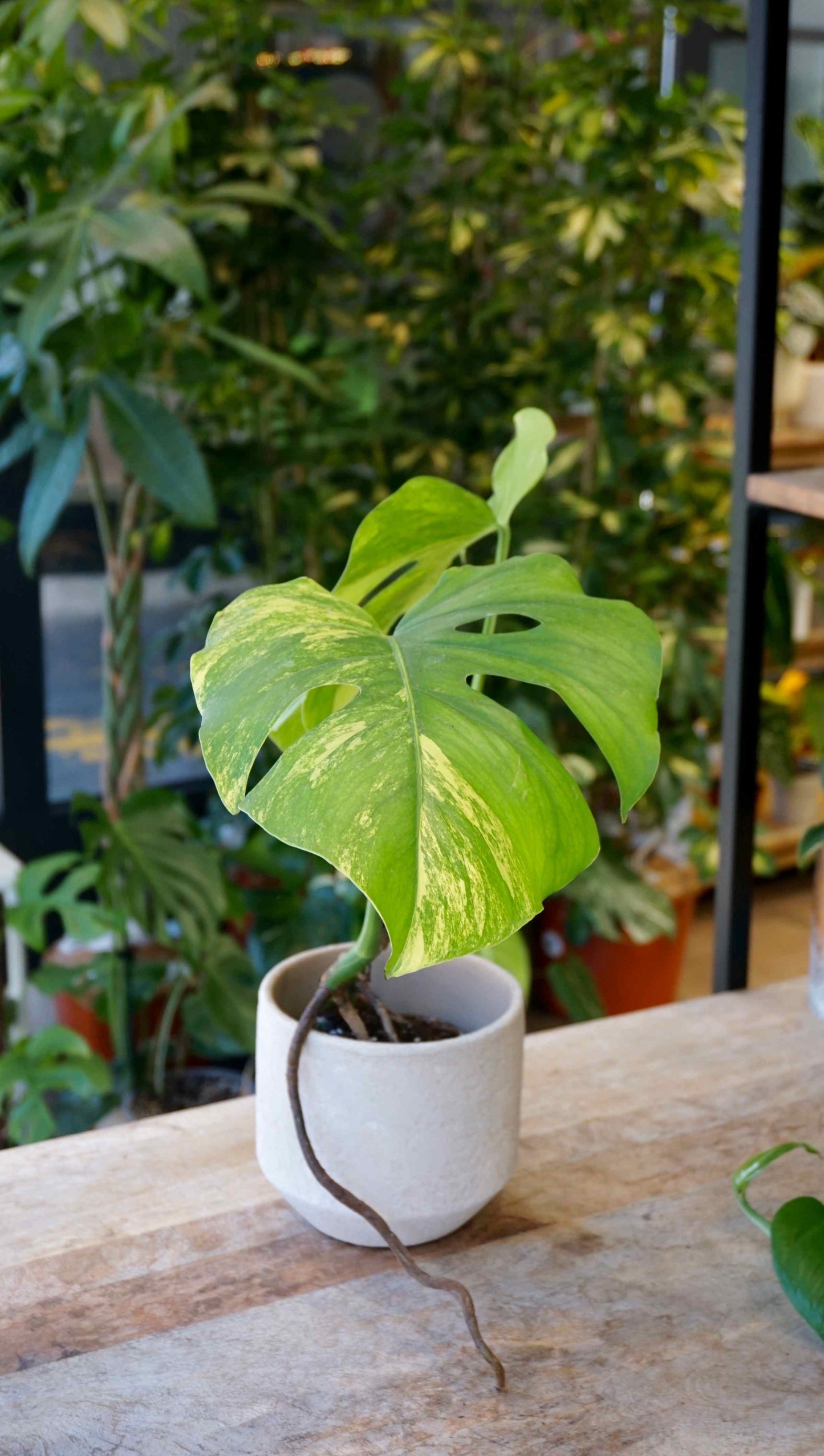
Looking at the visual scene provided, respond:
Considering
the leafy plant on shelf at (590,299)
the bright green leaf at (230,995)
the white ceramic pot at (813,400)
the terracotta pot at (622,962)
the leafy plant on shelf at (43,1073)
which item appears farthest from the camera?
the white ceramic pot at (813,400)

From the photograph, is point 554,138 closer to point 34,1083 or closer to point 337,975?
point 34,1083

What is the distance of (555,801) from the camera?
0.49 metres

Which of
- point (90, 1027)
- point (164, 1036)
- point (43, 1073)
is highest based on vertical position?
point (43, 1073)

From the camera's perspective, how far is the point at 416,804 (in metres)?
0.46

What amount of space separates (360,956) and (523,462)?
0.24 meters

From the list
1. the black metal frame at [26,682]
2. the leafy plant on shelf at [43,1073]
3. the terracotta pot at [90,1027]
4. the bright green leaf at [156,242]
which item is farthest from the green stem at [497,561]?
the black metal frame at [26,682]

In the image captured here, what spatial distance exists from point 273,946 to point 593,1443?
139 centimetres

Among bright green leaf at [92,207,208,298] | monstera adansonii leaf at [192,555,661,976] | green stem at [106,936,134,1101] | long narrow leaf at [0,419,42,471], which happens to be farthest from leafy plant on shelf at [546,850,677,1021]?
monstera adansonii leaf at [192,555,661,976]

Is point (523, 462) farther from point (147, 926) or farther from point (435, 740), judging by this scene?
point (147, 926)

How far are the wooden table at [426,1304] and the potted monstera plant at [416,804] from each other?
0.03m

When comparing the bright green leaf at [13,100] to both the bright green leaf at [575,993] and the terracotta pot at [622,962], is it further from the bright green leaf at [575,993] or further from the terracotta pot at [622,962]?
the terracotta pot at [622,962]

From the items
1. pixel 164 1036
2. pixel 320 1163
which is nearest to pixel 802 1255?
pixel 320 1163

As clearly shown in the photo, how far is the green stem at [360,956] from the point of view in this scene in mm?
609

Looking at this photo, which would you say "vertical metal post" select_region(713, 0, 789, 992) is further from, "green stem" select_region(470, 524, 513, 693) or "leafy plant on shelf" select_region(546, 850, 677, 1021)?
"leafy plant on shelf" select_region(546, 850, 677, 1021)
